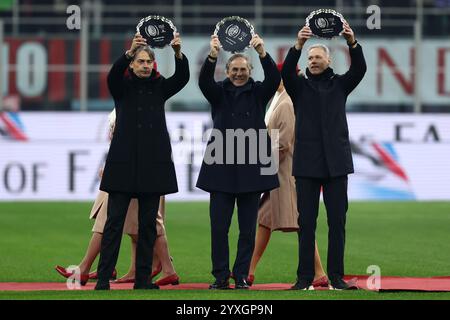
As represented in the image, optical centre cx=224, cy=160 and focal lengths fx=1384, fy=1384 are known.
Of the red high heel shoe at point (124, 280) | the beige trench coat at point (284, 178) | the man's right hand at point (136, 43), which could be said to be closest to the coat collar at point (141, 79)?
the man's right hand at point (136, 43)

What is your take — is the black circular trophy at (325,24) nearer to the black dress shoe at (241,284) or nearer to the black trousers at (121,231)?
the black trousers at (121,231)

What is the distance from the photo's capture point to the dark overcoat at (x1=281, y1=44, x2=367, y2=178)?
1181 cm

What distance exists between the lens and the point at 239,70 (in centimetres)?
1205

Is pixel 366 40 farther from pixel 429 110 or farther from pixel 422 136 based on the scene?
pixel 422 136

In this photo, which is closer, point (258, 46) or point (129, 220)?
point (258, 46)

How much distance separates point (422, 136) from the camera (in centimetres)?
2766

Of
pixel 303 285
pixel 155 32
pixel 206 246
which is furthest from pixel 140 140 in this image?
pixel 206 246

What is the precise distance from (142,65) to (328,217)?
2.06 m

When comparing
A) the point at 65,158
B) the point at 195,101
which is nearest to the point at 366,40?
the point at 195,101

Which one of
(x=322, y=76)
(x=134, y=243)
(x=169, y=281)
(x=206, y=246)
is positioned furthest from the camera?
(x=206, y=246)

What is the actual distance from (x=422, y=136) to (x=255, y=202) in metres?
16.1

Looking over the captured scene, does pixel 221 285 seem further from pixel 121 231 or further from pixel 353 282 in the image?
pixel 353 282

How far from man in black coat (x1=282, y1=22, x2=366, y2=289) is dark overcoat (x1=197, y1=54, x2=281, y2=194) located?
24 cm

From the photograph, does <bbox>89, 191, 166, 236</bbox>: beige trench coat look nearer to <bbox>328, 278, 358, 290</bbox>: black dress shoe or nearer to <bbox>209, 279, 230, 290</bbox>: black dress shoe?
<bbox>209, 279, 230, 290</bbox>: black dress shoe
